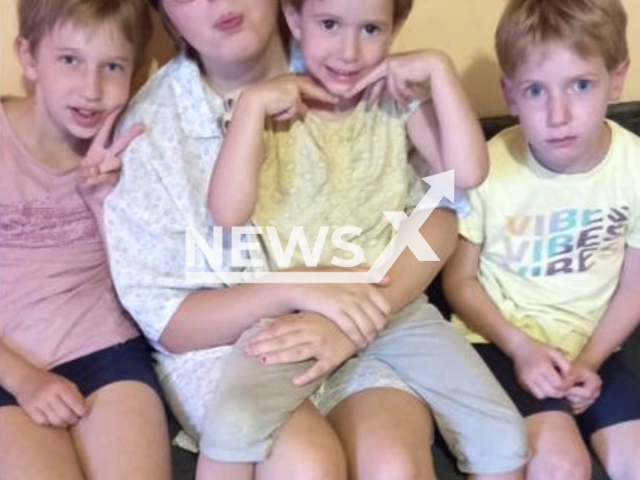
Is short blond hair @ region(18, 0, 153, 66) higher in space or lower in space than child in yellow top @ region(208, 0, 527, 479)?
higher

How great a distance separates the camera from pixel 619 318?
55.8 inches

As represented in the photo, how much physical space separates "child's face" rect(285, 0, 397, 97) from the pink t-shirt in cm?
34

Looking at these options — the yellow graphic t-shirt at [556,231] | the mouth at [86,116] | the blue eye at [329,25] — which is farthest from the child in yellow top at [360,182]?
the mouth at [86,116]

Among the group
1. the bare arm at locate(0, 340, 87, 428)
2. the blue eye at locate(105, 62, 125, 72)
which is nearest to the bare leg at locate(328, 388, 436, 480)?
the bare arm at locate(0, 340, 87, 428)

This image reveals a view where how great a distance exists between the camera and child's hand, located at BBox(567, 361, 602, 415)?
133cm

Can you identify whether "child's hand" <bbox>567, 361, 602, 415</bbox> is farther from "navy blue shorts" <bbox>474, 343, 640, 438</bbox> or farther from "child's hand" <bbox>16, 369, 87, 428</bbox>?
"child's hand" <bbox>16, 369, 87, 428</bbox>

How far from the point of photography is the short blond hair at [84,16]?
1.32 metres

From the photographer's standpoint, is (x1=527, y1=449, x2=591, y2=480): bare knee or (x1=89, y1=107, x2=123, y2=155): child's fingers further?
(x1=89, y1=107, x2=123, y2=155): child's fingers

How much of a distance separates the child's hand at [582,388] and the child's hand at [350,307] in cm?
25

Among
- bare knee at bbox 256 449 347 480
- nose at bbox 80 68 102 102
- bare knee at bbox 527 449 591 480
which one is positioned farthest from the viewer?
nose at bbox 80 68 102 102

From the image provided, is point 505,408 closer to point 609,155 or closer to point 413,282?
point 413,282

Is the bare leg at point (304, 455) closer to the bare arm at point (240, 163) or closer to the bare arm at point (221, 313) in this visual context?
the bare arm at point (221, 313)

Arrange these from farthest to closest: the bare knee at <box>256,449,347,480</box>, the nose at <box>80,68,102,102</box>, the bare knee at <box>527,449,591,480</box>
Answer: the nose at <box>80,68,102,102</box> → the bare knee at <box>527,449,591,480</box> → the bare knee at <box>256,449,347,480</box>

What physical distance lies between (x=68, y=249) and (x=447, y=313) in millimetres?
546
